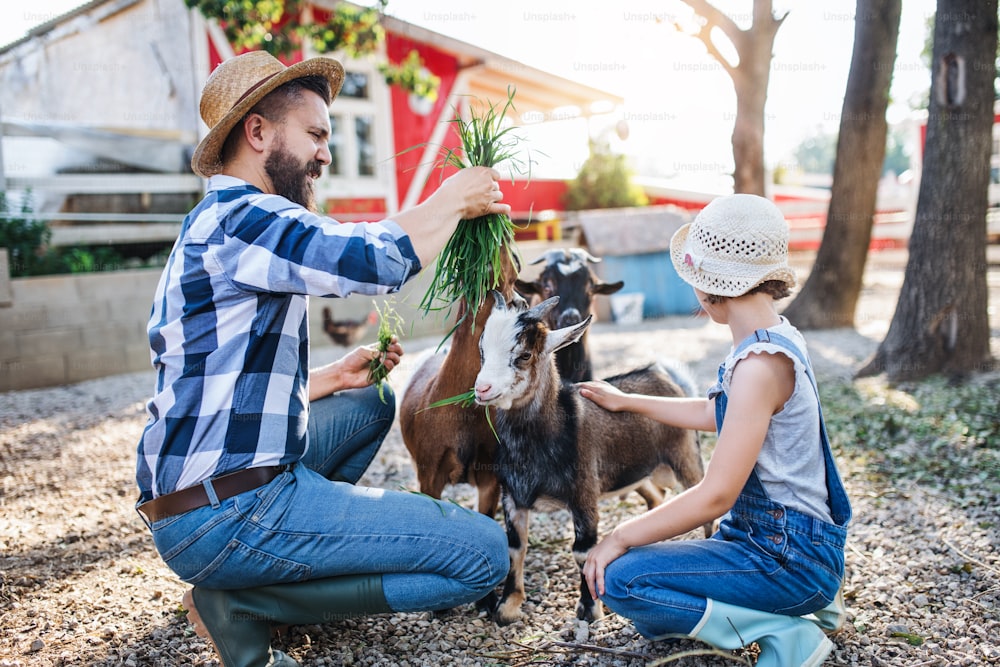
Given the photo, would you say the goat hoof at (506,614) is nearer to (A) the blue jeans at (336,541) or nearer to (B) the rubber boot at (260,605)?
(A) the blue jeans at (336,541)

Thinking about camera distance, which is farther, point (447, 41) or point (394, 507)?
point (447, 41)

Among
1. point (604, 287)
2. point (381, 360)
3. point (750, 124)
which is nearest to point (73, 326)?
point (604, 287)

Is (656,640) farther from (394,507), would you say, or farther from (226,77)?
(226,77)

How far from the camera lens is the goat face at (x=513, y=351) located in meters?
2.92

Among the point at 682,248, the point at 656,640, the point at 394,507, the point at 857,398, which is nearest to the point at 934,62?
the point at 857,398

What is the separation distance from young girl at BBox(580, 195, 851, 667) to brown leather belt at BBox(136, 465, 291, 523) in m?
1.13

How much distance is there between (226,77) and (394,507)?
5.00 ft

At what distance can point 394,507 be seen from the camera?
8.14 ft

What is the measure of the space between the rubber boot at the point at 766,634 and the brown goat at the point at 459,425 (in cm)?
124

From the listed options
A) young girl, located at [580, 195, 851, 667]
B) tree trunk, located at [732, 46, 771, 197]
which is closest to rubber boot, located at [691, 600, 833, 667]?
young girl, located at [580, 195, 851, 667]

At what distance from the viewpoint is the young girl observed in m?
2.36

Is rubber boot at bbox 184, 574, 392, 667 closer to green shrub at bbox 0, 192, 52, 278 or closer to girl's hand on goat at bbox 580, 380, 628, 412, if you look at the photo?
girl's hand on goat at bbox 580, 380, 628, 412

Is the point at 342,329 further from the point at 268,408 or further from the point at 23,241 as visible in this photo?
the point at 268,408

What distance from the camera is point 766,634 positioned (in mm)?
2432
